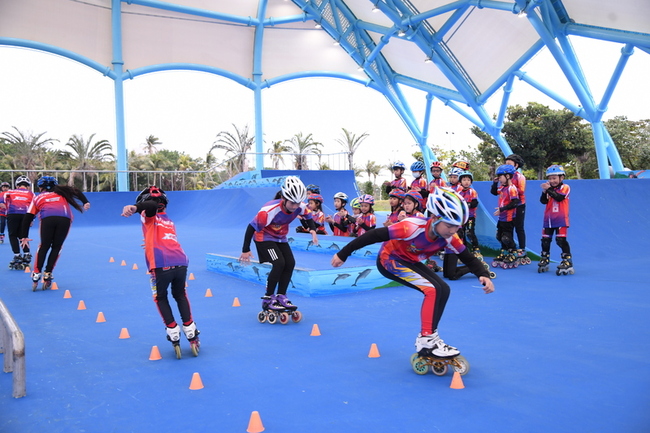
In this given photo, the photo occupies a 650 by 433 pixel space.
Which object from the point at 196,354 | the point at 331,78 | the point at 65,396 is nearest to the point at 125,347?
the point at 196,354

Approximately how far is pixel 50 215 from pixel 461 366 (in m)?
7.54

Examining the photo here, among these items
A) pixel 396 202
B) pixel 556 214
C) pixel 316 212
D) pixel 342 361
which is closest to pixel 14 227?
pixel 316 212

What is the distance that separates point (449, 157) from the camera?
56.4m

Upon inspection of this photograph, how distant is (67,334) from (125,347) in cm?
101

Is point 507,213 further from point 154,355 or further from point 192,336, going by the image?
point 154,355

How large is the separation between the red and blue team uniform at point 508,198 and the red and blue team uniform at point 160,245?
740cm

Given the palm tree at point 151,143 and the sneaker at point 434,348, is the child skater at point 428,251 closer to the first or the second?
the sneaker at point 434,348

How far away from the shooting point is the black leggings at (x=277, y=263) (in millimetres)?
6602

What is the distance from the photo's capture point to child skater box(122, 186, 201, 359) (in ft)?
16.9

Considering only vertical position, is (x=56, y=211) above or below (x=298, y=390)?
above

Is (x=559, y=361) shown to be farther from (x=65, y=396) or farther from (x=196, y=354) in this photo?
(x=65, y=396)

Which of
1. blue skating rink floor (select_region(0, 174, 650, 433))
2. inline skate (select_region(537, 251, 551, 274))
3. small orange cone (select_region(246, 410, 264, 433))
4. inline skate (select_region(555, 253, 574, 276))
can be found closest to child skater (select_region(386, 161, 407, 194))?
blue skating rink floor (select_region(0, 174, 650, 433))

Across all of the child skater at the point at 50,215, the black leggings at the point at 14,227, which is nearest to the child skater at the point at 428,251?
the child skater at the point at 50,215

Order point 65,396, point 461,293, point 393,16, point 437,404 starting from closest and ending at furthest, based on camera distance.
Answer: point 437,404, point 65,396, point 461,293, point 393,16
